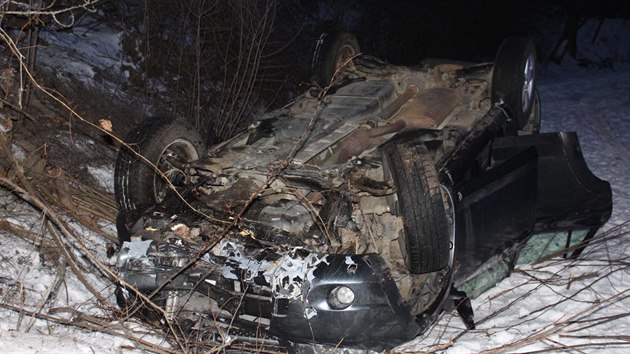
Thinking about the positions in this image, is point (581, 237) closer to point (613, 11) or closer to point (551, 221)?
point (551, 221)

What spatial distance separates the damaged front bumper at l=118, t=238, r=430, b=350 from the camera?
156 inches

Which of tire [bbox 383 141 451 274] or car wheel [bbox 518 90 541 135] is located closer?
tire [bbox 383 141 451 274]

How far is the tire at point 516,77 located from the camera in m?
6.38

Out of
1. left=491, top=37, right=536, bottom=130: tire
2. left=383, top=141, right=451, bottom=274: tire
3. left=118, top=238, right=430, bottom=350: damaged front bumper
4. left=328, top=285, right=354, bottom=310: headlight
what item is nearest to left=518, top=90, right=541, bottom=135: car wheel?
left=491, top=37, right=536, bottom=130: tire

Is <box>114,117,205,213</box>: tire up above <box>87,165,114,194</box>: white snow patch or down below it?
above

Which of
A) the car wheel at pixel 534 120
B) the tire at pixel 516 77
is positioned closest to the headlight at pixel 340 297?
the tire at pixel 516 77

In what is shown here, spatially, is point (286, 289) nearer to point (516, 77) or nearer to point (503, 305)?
point (503, 305)

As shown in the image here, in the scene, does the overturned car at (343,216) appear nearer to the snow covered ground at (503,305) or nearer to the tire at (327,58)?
the snow covered ground at (503,305)

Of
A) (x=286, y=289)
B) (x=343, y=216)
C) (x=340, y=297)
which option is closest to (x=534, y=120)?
(x=343, y=216)

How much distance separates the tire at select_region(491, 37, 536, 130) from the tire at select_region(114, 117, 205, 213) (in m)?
2.85

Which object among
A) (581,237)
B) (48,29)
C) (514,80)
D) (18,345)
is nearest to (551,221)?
(581,237)

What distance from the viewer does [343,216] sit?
173 inches

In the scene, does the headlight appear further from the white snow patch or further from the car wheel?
the car wheel

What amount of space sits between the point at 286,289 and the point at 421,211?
0.96 m
